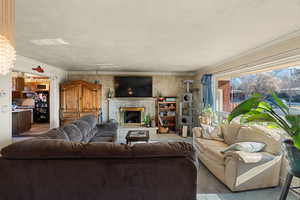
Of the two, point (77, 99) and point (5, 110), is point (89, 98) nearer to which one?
point (77, 99)

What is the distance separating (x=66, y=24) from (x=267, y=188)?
381 cm

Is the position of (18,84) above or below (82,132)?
above

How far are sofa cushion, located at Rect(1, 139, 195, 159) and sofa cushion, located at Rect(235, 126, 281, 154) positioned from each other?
1.78 m

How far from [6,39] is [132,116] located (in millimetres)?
4754

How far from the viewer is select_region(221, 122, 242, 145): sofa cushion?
3.05m

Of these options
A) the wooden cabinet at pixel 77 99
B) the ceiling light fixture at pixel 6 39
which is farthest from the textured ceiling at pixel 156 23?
the wooden cabinet at pixel 77 99

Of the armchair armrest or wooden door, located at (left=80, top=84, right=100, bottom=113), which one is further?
wooden door, located at (left=80, top=84, right=100, bottom=113)

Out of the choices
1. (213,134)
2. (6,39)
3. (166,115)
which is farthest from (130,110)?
(6,39)

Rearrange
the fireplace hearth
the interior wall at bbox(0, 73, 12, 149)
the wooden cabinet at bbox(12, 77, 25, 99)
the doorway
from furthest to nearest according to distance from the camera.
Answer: the doorway < the wooden cabinet at bbox(12, 77, 25, 99) < the fireplace hearth < the interior wall at bbox(0, 73, 12, 149)

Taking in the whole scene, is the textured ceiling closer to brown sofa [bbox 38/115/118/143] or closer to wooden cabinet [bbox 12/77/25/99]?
brown sofa [bbox 38/115/118/143]

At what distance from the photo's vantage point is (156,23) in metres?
1.95

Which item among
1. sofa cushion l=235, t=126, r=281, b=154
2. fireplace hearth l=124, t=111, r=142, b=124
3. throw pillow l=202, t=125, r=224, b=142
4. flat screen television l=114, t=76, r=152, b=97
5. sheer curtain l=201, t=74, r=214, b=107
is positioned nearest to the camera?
sofa cushion l=235, t=126, r=281, b=154

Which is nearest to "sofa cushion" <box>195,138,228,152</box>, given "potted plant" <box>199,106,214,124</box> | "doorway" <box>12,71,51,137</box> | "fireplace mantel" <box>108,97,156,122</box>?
"potted plant" <box>199,106,214,124</box>

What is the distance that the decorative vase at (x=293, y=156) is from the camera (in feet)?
4.38
